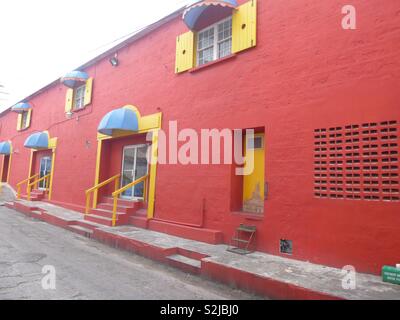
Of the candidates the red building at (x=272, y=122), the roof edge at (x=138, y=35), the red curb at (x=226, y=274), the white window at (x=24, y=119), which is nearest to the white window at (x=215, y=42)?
the red building at (x=272, y=122)

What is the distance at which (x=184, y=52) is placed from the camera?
920 centimetres

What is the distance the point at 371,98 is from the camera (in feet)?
17.7

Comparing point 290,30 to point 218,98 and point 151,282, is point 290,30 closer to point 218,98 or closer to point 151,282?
point 218,98

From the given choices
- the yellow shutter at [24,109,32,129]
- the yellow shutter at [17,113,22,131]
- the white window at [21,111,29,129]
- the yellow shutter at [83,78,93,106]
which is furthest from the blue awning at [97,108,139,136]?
the yellow shutter at [17,113,22,131]

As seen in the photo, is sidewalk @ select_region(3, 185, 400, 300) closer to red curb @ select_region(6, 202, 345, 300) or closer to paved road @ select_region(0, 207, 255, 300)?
red curb @ select_region(6, 202, 345, 300)

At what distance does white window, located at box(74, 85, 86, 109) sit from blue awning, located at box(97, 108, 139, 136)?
466cm

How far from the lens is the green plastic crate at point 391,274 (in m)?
4.66

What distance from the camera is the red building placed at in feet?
17.4

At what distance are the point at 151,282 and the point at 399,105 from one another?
17.0ft

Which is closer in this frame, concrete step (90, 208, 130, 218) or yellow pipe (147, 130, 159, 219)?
yellow pipe (147, 130, 159, 219)

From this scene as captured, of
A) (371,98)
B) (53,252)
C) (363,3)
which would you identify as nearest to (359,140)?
(371,98)

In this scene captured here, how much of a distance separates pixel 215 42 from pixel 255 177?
389 centimetres
